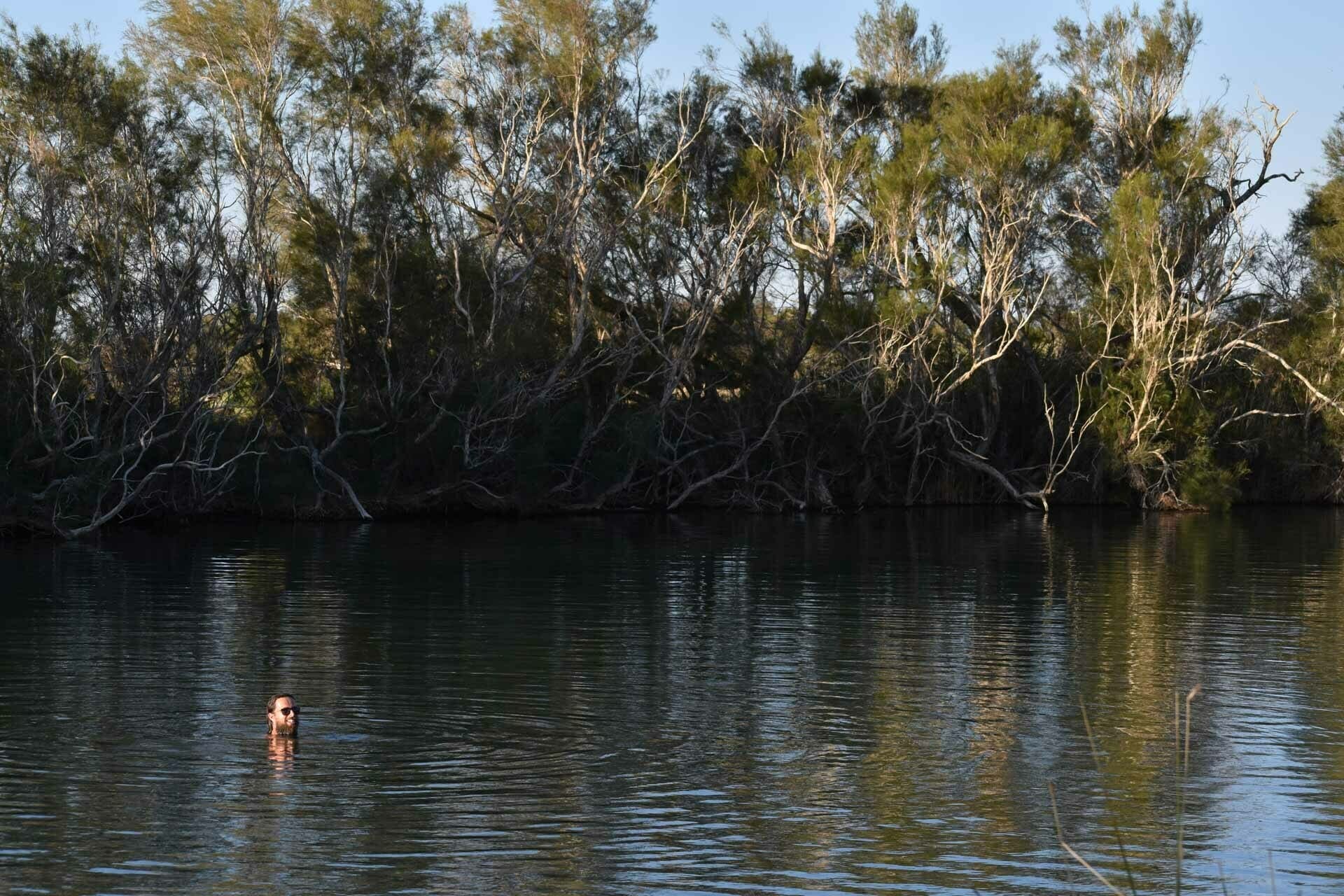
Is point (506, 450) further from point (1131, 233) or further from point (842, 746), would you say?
point (842, 746)

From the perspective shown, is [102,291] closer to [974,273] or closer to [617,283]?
[617,283]

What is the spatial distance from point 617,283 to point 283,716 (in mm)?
33653

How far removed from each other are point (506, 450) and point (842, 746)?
29.1 meters

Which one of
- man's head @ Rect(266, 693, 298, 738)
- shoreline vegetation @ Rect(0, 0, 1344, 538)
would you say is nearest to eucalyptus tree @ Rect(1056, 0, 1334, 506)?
shoreline vegetation @ Rect(0, 0, 1344, 538)

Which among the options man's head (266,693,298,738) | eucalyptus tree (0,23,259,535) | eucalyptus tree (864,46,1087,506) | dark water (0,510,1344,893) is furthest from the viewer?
eucalyptus tree (864,46,1087,506)

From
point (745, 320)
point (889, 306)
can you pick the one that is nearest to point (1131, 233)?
point (889, 306)

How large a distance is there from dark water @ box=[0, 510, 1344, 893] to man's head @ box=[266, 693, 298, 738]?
0.18 meters

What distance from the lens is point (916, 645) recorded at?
744 inches

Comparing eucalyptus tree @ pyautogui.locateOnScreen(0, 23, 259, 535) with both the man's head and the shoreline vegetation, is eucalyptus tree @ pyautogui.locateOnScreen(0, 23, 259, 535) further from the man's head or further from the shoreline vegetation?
the man's head

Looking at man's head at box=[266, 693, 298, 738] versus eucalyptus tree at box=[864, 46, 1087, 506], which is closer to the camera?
man's head at box=[266, 693, 298, 738]

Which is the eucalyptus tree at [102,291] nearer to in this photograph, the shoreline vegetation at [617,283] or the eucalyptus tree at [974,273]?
the shoreline vegetation at [617,283]

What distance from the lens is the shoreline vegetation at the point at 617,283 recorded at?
115ft

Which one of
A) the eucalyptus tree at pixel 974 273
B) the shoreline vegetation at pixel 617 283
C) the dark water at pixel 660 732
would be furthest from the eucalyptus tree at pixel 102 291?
the eucalyptus tree at pixel 974 273

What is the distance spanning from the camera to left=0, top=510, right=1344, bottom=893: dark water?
954 centimetres
